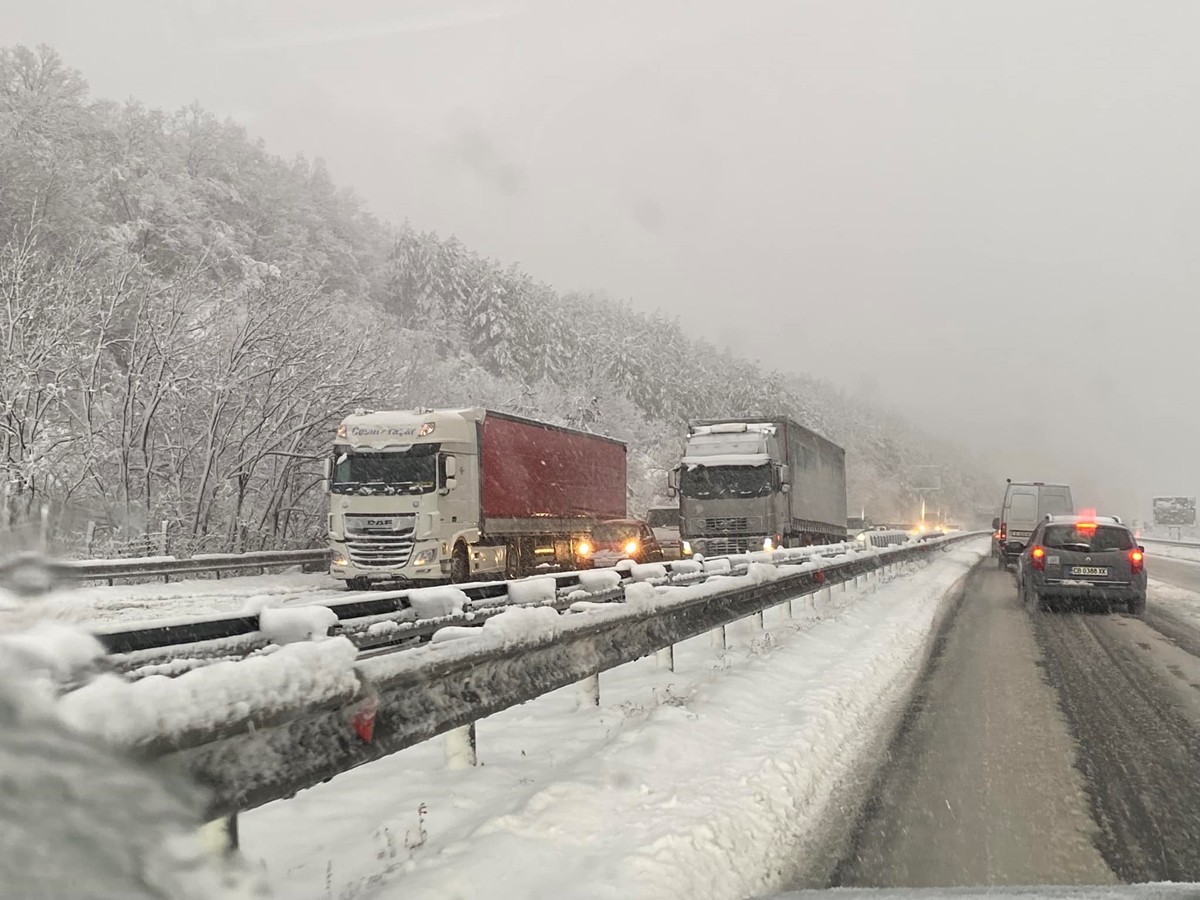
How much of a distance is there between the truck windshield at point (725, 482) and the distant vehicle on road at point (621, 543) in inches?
66.5

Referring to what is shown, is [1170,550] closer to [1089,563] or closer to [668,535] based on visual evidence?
[668,535]

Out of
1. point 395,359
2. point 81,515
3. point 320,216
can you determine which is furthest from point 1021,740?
point 320,216

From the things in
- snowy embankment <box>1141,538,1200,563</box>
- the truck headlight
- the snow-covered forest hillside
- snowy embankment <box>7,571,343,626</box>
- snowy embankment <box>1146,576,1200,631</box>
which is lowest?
snowy embankment <box>1141,538,1200,563</box>

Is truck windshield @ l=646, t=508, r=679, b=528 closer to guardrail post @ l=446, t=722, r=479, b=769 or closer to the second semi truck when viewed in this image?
the second semi truck

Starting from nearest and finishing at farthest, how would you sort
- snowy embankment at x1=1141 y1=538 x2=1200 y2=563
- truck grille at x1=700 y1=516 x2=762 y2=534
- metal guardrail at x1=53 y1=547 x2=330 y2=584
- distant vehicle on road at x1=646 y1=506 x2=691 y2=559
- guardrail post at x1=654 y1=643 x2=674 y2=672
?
guardrail post at x1=654 y1=643 x2=674 y2=672, metal guardrail at x1=53 y1=547 x2=330 y2=584, truck grille at x1=700 y1=516 x2=762 y2=534, distant vehicle on road at x1=646 y1=506 x2=691 y2=559, snowy embankment at x1=1141 y1=538 x2=1200 y2=563

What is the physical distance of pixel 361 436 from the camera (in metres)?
18.7

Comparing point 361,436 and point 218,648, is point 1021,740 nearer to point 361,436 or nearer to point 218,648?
point 218,648

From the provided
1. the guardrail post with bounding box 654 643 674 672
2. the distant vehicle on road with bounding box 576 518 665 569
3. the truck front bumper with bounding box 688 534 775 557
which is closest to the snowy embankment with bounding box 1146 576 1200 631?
the truck front bumper with bounding box 688 534 775 557

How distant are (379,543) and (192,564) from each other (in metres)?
5.73

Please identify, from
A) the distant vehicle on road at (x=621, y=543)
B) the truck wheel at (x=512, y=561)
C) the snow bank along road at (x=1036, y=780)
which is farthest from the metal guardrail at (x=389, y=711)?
the distant vehicle on road at (x=621, y=543)

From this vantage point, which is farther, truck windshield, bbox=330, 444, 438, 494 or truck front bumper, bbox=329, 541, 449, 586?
truck windshield, bbox=330, 444, 438, 494

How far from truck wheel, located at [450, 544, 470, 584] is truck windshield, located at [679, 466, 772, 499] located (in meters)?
6.85

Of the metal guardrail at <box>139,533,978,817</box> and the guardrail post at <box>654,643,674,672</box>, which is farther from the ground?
the metal guardrail at <box>139,533,978,817</box>

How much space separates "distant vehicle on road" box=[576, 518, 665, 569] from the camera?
21703 millimetres
